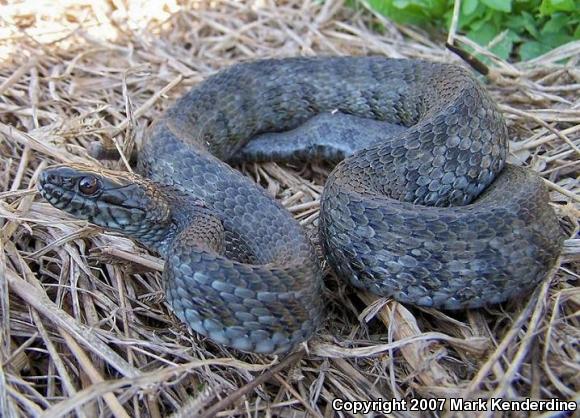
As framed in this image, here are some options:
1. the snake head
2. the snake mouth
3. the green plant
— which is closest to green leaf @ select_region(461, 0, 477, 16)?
the green plant

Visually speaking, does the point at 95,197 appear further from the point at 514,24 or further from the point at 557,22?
the point at 557,22

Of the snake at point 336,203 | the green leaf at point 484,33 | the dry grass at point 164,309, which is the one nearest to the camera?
the dry grass at point 164,309

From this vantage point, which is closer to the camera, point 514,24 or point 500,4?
point 500,4

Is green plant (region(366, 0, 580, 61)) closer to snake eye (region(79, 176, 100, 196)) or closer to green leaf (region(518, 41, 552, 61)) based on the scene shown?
green leaf (region(518, 41, 552, 61))

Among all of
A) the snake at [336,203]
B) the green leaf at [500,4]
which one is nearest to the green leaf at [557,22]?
the green leaf at [500,4]

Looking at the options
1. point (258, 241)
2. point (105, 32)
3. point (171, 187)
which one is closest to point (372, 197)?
point (258, 241)

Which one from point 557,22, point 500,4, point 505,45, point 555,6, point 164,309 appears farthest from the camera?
point 505,45

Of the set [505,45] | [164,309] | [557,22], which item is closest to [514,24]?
[505,45]

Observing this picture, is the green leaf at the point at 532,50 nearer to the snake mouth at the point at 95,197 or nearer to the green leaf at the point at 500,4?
the green leaf at the point at 500,4
